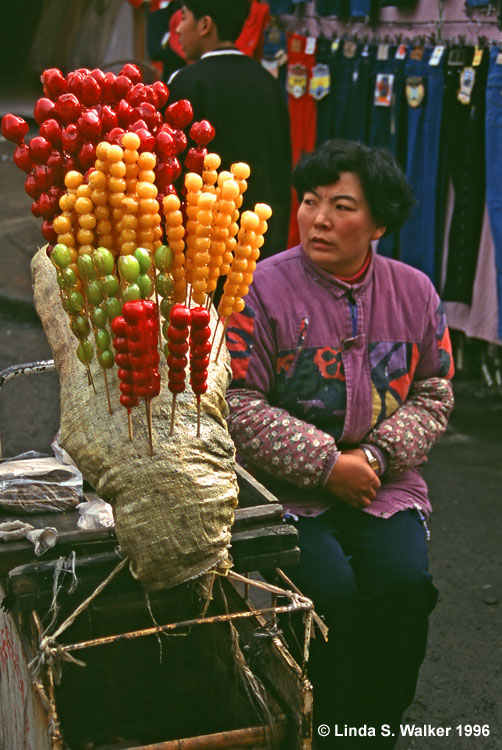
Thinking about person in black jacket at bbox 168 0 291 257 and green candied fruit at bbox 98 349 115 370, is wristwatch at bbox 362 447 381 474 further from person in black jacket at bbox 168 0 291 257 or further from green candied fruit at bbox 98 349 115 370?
person in black jacket at bbox 168 0 291 257

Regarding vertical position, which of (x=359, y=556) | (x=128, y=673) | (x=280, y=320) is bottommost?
(x=128, y=673)

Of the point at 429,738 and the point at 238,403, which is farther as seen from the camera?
the point at 429,738

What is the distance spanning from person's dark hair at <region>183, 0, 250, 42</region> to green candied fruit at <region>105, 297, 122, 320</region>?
2.50 metres

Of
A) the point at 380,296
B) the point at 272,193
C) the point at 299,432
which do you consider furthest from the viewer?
the point at 272,193

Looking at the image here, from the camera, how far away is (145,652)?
2264 millimetres

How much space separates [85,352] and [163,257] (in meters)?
0.23

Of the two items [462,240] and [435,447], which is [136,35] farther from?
[435,447]

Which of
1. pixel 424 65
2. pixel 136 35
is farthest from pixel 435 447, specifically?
pixel 136 35

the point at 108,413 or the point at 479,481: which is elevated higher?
the point at 108,413

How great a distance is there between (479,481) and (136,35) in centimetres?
499

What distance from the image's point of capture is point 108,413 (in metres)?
1.58

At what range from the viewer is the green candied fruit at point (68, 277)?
1517mm

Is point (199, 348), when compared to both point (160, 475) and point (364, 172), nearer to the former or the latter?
point (160, 475)

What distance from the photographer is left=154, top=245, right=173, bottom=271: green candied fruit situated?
59.7 inches
